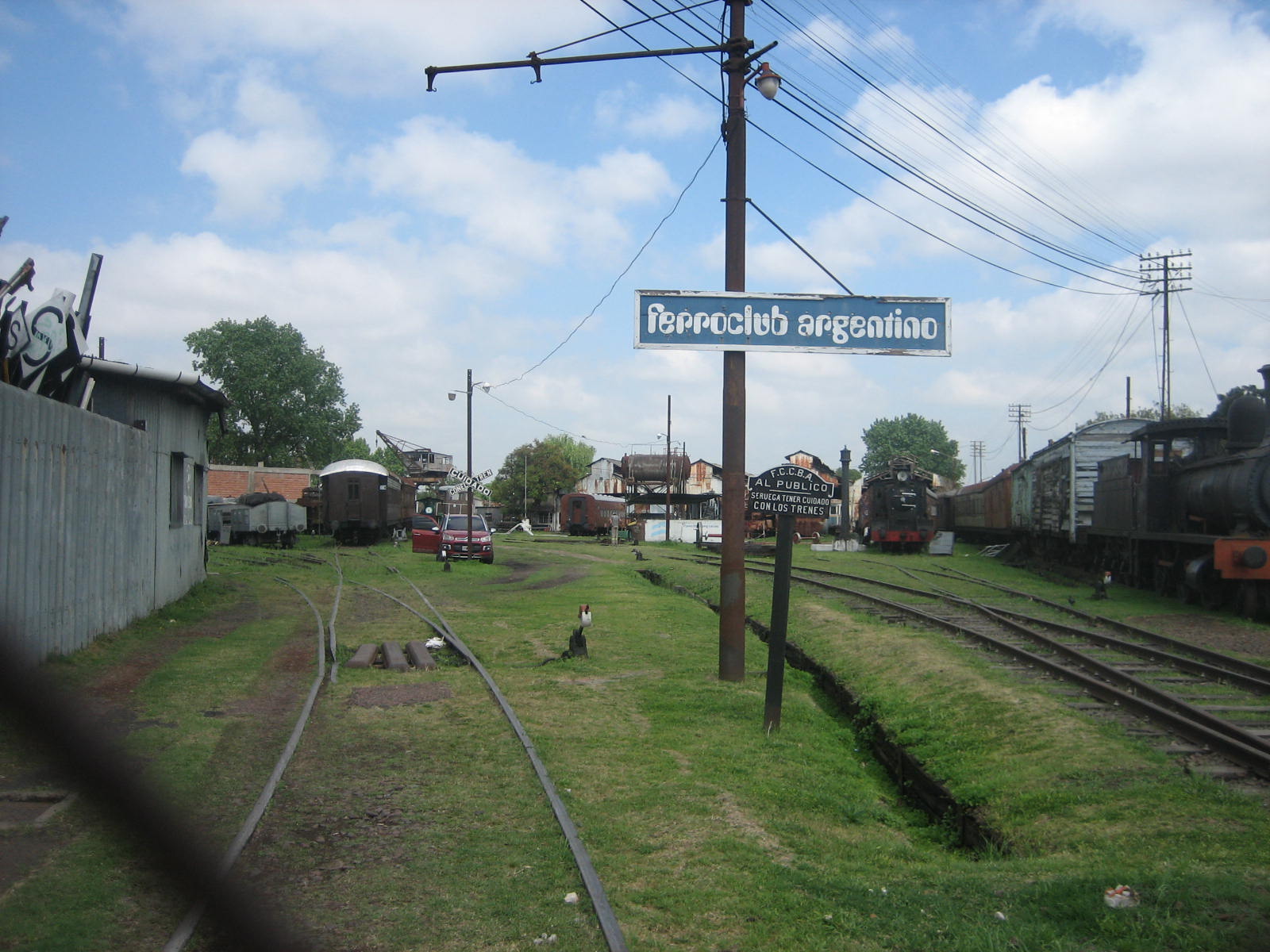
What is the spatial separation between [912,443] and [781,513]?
364ft

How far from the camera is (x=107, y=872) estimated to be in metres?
4.84

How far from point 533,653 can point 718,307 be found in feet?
17.1

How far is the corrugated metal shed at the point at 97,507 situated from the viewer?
30.0ft

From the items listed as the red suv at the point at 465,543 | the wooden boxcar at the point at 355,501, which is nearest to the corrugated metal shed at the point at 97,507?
the red suv at the point at 465,543

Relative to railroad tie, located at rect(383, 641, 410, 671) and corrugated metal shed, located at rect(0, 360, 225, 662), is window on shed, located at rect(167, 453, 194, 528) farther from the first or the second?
railroad tie, located at rect(383, 641, 410, 671)

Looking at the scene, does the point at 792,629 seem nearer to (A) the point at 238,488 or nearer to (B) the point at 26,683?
(B) the point at 26,683

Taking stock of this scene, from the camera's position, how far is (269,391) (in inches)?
2936

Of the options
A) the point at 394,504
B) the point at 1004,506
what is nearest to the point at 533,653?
the point at 1004,506

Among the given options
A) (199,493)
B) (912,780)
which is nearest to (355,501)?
(199,493)

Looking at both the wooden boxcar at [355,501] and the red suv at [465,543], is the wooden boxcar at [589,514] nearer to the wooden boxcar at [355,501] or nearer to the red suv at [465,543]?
the wooden boxcar at [355,501]

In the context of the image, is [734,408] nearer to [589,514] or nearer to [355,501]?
[355,501]

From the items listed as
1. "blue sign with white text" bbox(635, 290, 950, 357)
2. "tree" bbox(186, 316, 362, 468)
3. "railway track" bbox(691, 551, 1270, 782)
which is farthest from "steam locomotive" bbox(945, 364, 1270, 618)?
"tree" bbox(186, 316, 362, 468)

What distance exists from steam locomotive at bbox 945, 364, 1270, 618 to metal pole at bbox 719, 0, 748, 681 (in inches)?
379

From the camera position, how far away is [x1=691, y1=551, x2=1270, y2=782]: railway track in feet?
24.7
